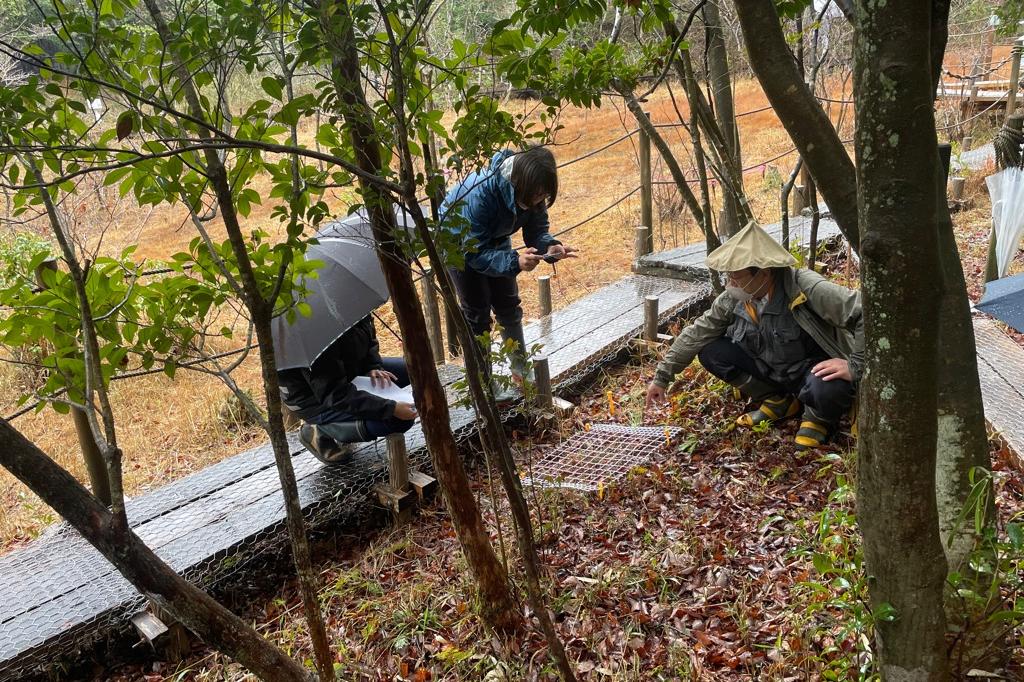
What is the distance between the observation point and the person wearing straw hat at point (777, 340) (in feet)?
12.0

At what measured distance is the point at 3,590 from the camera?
11.4ft

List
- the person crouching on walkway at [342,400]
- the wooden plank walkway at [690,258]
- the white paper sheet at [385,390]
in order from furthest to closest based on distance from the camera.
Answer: the wooden plank walkway at [690,258]
the white paper sheet at [385,390]
the person crouching on walkway at [342,400]

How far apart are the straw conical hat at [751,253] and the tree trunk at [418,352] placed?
1838 millimetres

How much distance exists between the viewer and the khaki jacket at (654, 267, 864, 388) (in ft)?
11.7

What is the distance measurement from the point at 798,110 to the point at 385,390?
2702mm

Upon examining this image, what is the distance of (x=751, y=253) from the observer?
369 cm

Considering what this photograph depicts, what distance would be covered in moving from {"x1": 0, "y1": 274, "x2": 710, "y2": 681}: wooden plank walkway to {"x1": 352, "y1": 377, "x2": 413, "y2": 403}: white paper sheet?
379 millimetres

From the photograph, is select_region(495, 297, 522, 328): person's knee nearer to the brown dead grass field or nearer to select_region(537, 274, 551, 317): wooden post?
the brown dead grass field

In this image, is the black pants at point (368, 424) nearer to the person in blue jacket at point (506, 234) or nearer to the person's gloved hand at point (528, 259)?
the person in blue jacket at point (506, 234)

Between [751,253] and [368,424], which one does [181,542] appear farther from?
[751,253]

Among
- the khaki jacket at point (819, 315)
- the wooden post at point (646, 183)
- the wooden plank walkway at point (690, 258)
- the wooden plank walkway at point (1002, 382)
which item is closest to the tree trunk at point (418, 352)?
the khaki jacket at point (819, 315)

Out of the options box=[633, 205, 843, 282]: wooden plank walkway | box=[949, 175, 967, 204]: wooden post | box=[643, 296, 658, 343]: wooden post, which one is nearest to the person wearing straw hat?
box=[643, 296, 658, 343]: wooden post

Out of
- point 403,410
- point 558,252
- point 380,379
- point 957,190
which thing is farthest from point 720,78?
point 957,190

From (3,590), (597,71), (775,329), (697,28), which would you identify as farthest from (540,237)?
(697,28)
